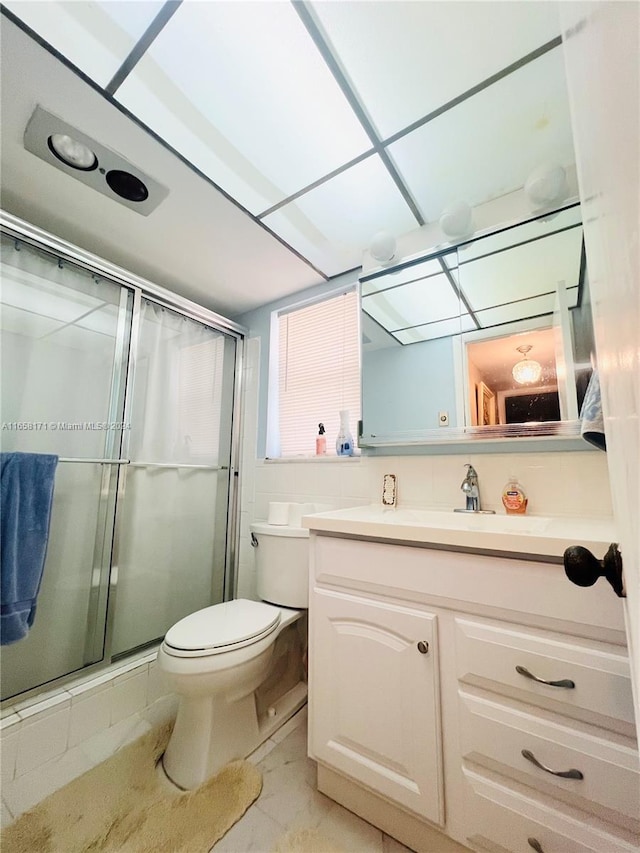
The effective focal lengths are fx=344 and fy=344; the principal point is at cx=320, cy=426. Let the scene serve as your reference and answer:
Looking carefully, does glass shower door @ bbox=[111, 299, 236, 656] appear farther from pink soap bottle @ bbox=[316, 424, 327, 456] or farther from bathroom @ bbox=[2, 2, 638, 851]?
pink soap bottle @ bbox=[316, 424, 327, 456]

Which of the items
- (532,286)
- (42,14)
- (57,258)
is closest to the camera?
(42,14)

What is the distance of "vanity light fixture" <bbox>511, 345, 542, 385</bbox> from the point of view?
125 centimetres

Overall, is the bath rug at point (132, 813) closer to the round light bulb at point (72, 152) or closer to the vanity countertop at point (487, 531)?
the vanity countertop at point (487, 531)

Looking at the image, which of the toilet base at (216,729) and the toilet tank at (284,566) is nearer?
the toilet base at (216,729)

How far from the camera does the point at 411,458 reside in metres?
1.48

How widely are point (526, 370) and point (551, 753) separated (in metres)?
1.08

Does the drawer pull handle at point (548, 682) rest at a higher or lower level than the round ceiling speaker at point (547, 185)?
lower

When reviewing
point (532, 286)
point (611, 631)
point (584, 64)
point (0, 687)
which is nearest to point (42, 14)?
point (584, 64)

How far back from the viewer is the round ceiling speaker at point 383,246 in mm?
1470

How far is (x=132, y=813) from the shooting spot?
988 millimetres

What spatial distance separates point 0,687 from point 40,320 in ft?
4.37

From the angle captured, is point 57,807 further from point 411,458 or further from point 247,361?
point 247,361

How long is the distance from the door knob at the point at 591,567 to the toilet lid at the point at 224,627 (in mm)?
1074

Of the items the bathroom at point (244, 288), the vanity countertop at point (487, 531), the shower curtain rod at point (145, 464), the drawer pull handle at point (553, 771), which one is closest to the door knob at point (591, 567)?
the bathroom at point (244, 288)
